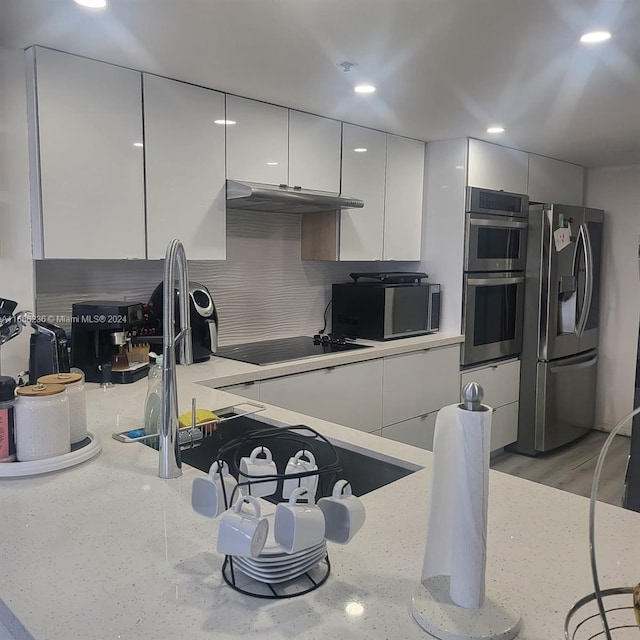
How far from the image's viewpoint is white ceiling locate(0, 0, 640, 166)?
181 cm

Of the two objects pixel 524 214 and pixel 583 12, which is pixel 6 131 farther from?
pixel 524 214

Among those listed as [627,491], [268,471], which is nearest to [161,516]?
[268,471]

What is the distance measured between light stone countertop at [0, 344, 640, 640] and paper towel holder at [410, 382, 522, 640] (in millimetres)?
26

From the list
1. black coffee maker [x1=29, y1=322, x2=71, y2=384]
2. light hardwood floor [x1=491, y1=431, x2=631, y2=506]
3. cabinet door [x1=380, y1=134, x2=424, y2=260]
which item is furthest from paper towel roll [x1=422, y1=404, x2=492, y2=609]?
light hardwood floor [x1=491, y1=431, x2=631, y2=506]

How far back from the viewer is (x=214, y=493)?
34.6 inches

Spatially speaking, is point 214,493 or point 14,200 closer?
point 214,493

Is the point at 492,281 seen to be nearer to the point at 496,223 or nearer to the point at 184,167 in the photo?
the point at 496,223

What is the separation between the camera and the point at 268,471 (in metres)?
0.94

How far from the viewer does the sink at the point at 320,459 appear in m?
1.50

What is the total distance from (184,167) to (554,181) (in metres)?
3.02

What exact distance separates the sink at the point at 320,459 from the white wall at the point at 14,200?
0.99m

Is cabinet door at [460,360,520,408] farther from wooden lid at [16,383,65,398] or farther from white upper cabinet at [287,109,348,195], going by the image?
wooden lid at [16,383,65,398]

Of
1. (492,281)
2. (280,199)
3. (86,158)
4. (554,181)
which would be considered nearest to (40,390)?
(86,158)

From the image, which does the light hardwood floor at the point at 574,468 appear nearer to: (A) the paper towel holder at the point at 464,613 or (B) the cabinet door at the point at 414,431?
(B) the cabinet door at the point at 414,431
